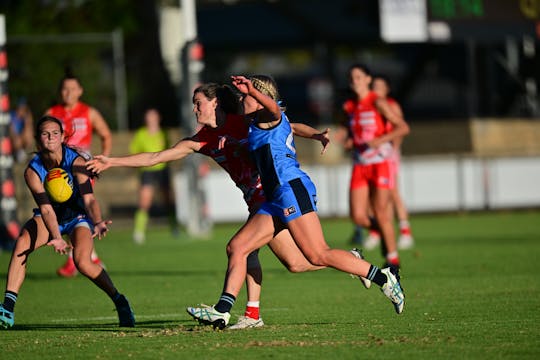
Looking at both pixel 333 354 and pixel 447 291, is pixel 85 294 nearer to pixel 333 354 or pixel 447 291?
pixel 447 291

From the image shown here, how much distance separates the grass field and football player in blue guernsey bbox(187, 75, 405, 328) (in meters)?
0.45

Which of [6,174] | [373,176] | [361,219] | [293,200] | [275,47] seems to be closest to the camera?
[293,200]

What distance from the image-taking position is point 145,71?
Result: 38.5 m

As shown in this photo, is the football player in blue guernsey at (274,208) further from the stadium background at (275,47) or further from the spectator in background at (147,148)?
the stadium background at (275,47)

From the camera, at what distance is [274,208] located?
9.57m

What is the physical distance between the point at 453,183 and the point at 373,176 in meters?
14.1

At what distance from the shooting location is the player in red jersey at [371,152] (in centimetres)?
1479

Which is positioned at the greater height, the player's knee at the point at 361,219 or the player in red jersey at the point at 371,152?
the player in red jersey at the point at 371,152

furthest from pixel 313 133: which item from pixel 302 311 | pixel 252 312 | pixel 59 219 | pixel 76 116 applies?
pixel 76 116

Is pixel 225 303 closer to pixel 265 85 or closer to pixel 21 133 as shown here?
pixel 265 85

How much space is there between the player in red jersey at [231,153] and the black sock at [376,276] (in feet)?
1.59

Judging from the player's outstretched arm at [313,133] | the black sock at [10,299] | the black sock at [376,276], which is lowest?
the black sock at [10,299]

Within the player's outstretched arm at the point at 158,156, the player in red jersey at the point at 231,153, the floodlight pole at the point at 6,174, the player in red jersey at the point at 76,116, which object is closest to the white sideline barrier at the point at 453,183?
the floodlight pole at the point at 6,174

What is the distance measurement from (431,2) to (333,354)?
736 inches
